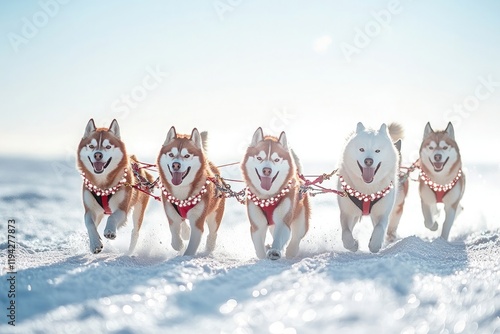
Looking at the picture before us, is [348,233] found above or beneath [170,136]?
beneath

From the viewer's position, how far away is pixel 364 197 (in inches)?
249

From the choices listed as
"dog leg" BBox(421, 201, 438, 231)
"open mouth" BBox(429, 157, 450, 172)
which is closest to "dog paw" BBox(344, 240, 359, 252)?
"open mouth" BBox(429, 157, 450, 172)

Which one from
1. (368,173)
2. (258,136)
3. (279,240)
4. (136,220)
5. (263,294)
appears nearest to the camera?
(263,294)

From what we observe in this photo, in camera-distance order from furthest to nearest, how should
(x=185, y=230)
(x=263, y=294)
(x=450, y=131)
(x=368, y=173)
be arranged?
1. (x=450, y=131)
2. (x=185, y=230)
3. (x=368, y=173)
4. (x=263, y=294)

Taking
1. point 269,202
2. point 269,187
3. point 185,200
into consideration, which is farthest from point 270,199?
point 185,200

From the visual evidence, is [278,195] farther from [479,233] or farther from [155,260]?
[479,233]

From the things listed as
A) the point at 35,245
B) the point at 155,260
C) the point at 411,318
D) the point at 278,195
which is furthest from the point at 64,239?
the point at 411,318

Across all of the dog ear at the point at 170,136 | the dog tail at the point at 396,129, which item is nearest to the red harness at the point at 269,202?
the dog ear at the point at 170,136

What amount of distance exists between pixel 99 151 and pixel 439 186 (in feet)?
12.9

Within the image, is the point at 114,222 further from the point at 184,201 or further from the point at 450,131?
the point at 450,131

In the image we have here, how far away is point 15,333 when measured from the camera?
3.55 m

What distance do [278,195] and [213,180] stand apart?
729mm

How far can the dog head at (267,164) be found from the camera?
5832mm

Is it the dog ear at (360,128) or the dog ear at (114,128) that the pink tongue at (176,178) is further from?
the dog ear at (360,128)
